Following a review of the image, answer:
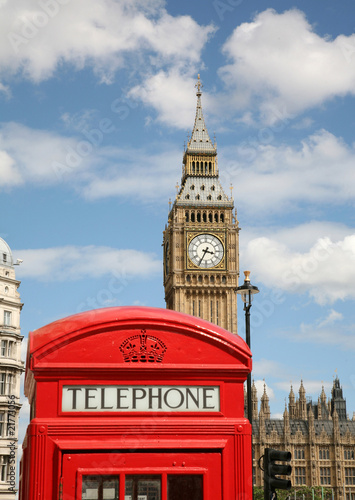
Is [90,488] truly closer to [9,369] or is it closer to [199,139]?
[9,369]

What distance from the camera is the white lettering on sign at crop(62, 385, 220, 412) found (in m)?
5.37

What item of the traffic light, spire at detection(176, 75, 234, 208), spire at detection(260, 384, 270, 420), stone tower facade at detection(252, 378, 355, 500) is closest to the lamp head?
the traffic light

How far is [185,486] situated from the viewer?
5.31 m

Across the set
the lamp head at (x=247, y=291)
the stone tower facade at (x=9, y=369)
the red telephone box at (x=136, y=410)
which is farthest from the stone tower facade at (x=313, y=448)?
the red telephone box at (x=136, y=410)

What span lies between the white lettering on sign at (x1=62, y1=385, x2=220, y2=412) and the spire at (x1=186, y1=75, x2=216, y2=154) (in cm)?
8271

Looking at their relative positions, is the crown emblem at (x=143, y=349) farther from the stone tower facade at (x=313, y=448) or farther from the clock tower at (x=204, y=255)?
the stone tower facade at (x=313, y=448)

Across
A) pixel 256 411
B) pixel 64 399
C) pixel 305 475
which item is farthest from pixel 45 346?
pixel 256 411

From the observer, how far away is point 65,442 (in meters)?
5.28

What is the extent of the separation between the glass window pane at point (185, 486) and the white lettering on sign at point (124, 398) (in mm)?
459

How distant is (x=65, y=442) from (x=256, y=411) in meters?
101

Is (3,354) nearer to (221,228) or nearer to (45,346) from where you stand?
(45,346)

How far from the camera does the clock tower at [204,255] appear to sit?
80062mm

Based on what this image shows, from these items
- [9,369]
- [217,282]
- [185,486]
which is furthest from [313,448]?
[185,486]

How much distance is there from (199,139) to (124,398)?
8403 centimetres
